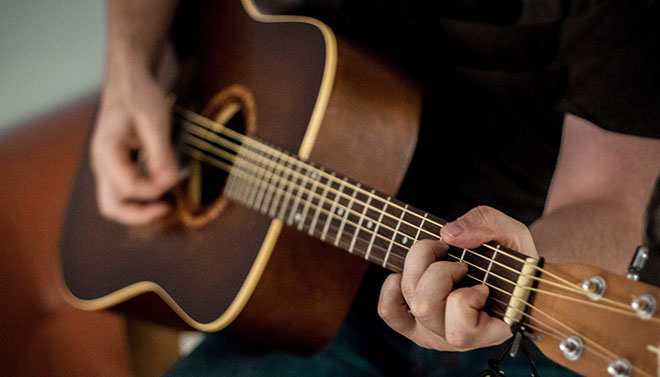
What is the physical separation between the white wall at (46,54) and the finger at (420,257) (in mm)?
1079

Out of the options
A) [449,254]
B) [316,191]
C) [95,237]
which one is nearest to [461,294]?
[449,254]

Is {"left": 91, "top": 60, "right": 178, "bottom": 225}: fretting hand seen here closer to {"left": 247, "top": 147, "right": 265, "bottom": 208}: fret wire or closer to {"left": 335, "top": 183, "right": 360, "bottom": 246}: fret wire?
{"left": 247, "top": 147, "right": 265, "bottom": 208}: fret wire

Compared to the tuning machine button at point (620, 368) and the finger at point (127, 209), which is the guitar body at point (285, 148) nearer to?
the finger at point (127, 209)

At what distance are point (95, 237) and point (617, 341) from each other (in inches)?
32.2

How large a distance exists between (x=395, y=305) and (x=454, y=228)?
0.11m

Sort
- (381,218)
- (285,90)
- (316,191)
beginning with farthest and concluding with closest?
(285,90) → (316,191) → (381,218)

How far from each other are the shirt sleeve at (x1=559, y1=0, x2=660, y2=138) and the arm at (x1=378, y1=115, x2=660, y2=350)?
0.01m

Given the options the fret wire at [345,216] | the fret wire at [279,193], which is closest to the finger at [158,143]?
the fret wire at [279,193]

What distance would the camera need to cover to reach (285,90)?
2.30 feet

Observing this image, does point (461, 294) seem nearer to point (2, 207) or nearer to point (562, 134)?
point (562, 134)

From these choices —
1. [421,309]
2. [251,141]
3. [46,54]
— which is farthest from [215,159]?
[46,54]

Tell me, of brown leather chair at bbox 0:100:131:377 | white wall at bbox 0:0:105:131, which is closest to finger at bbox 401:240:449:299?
brown leather chair at bbox 0:100:131:377

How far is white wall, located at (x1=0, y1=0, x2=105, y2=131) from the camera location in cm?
120

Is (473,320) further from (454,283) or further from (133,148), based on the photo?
(133,148)
